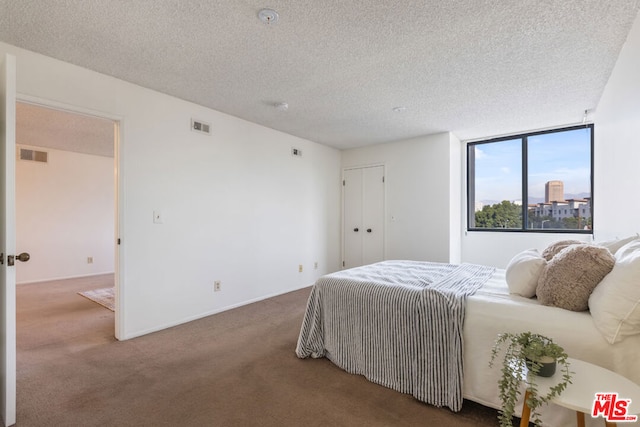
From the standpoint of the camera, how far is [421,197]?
466cm

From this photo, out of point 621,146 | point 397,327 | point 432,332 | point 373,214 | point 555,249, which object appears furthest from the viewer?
point 373,214

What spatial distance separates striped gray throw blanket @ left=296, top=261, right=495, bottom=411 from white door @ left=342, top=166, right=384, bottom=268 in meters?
2.47

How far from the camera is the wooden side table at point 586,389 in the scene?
3.43 ft

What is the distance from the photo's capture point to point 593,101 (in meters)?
3.24

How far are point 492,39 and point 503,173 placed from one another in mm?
3092

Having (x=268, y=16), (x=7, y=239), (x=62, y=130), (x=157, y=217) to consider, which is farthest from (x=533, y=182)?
(x=62, y=130)

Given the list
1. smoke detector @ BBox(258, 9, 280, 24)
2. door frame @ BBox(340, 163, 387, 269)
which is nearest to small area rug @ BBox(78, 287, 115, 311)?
door frame @ BBox(340, 163, 387, 269)

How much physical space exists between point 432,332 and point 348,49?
2.10 metres

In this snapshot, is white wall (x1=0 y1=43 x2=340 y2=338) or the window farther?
the window

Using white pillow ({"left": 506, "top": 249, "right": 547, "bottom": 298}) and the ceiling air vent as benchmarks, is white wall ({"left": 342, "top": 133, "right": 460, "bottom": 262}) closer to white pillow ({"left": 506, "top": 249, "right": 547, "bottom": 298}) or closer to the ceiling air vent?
white pillow ({"left": 506, "top": 249, "right": 547, "bottom": 298})

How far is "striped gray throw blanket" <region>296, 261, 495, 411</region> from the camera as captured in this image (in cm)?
184

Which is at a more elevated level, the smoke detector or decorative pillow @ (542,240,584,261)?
the smoke detector

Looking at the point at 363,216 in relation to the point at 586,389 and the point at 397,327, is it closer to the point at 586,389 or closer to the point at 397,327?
the point at 397,327

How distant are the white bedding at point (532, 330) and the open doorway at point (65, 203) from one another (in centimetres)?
500
